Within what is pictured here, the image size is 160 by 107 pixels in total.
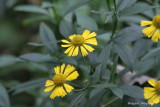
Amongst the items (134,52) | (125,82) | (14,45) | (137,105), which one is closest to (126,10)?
(134,52)

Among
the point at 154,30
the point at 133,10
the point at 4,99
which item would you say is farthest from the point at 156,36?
the point at 4,99

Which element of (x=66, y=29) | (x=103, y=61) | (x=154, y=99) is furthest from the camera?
(x=66, y=29)

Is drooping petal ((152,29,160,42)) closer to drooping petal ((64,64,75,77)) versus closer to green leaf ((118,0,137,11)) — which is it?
green leaf ((118,0,137,11))

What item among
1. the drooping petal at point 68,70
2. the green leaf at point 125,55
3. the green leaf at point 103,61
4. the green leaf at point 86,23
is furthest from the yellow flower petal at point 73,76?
the green leaf at point 86,23

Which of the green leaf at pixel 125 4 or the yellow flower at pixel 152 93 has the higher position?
the green leaf at pixel 125 4

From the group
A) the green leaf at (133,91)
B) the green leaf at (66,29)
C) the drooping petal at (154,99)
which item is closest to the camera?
the drooping petal at (154,99)

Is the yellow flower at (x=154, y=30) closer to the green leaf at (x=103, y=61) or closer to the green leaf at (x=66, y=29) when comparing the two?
the green leaf at (x=103, y=61)

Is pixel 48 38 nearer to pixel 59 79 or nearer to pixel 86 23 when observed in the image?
pixel 86 23

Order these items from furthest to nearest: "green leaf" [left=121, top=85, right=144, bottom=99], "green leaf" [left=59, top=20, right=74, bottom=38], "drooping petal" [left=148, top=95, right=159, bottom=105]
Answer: "green leaf" [left=59, top=20, right=74, bottom=38] → "green leaf" [left=121, top=85, right=144, bottom=99] → "drooping petal" [left=148, top=95, right=159, bottom=105]

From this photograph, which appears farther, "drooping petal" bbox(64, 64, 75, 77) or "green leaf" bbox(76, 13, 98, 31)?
"green leaf" bbox(76, 13, 98, 31)

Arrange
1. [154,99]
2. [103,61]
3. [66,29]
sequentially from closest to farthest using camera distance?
[154,99] < [103,61] < [66,29]

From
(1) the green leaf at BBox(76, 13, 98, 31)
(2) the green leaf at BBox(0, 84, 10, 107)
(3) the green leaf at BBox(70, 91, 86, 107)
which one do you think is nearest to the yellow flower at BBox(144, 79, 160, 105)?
(3) the green leaf at BBox(70, 91, 86, 107)
